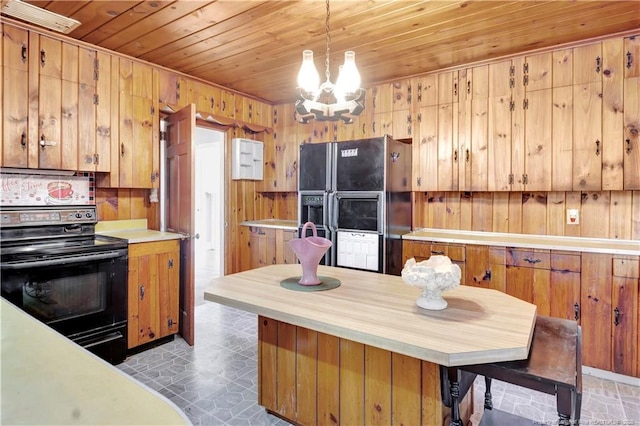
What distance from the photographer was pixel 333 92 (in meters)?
2.01

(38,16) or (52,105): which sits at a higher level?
(38,16)

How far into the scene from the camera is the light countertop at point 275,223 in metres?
4.20

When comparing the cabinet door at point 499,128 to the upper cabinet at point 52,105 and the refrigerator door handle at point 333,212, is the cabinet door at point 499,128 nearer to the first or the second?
the refrigerator door handle at point 333,212

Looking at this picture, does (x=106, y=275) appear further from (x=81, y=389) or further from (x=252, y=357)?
(x=81, y=389)

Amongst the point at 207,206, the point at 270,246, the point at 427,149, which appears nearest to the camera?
the point at 427,149

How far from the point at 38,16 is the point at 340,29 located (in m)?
2.06

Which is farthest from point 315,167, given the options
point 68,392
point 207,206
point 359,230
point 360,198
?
point 207,206

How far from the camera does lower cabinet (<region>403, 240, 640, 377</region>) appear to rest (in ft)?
8.18

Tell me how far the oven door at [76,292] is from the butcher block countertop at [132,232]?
0.67ft

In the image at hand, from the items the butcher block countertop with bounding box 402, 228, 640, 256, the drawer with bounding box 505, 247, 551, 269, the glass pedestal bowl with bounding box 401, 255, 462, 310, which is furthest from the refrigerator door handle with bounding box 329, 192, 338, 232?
the glass pedestal bowl with bounding box 401, 255, 462, 310

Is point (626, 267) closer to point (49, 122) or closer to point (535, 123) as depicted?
point (535, 123)

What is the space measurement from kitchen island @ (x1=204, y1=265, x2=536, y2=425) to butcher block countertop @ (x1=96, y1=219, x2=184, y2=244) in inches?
51.0

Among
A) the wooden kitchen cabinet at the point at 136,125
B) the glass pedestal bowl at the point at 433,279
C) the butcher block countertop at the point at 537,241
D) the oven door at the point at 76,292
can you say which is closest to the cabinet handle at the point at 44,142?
the wooden kitchen cabinet at the point at 136,125

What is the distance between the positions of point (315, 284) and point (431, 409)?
0.75 metres
